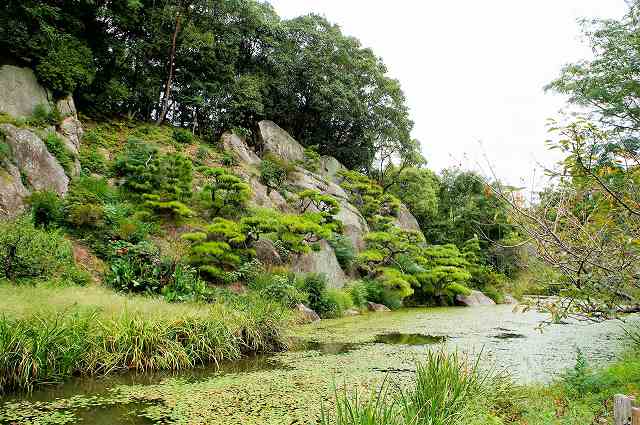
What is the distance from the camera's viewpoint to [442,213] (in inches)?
1102

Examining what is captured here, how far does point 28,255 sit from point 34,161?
4.01 meters

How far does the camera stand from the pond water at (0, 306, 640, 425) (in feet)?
13.9

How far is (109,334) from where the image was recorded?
225 inches

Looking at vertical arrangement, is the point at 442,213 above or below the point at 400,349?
above

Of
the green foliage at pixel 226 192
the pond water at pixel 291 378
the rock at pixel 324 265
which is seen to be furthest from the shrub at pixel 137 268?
the rock at pixel 324 265

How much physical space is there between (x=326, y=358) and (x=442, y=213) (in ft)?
74.1

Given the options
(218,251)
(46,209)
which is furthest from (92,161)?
(218,251)

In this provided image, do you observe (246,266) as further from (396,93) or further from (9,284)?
(396,93)

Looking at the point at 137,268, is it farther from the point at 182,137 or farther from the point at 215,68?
the point at 215,68

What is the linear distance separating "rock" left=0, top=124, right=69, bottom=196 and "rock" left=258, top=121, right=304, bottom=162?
9.29 metres

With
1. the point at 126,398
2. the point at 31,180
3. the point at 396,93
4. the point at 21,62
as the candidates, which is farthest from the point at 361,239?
the point at 126,398

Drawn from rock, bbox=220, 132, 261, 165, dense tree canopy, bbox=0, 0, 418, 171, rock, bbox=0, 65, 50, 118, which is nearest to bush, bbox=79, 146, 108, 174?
rock, bbox=0, 65, 50, 118

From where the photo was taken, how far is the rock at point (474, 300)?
18.4 meters

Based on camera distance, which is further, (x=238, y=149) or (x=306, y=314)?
(x=238, y=149)
